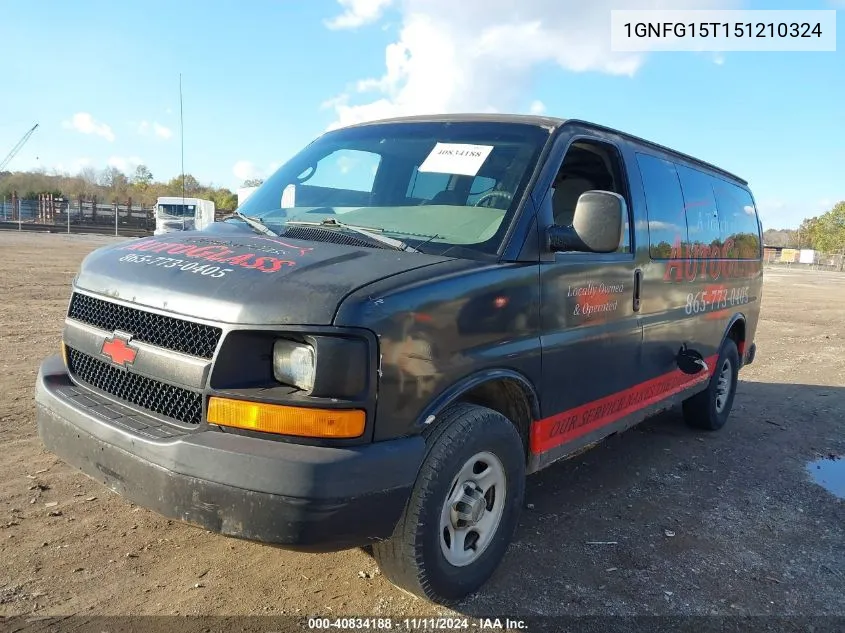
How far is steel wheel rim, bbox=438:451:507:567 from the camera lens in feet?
9.12

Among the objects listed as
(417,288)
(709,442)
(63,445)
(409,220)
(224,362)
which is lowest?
(709,442)

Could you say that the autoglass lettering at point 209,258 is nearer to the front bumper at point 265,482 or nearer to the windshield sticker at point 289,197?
the front bumper at point 265,482

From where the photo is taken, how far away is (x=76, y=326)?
3043mm

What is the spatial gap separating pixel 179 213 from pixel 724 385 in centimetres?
3061

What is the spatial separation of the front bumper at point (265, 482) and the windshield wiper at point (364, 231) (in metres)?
0.94

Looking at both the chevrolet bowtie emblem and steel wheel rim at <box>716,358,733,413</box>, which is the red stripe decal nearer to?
steel wheel rim at <box>716,358,733,413</box>

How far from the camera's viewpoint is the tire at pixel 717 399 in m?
5.88

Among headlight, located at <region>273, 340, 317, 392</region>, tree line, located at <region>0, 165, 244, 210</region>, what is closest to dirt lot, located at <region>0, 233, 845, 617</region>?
headlight, located at <region>273, 340, 317, 392</region>

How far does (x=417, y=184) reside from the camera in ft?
11.5

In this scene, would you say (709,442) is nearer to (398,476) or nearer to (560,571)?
(560,571)

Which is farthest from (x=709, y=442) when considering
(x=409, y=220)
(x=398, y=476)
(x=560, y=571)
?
(x=398, y=476)

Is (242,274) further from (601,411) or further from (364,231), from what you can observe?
(601,411)

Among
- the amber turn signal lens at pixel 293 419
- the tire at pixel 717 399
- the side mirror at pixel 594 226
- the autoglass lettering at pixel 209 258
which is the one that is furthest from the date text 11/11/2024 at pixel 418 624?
the tire at pixel 717 399

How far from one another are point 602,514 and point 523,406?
1278 millimetres
